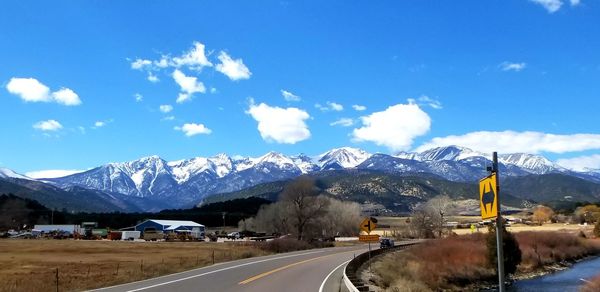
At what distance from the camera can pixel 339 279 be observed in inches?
1352

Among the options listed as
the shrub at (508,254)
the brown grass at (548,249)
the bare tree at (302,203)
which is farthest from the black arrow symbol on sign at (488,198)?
the bare tree at (302,203)

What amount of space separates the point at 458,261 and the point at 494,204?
57.0m

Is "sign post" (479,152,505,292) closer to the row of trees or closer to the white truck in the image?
the row of trees

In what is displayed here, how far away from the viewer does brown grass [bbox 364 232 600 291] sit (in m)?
48.8

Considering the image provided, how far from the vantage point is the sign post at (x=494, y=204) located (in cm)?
928

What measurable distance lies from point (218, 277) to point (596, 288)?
29.5 metres

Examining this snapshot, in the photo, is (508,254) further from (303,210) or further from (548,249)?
(303,210)

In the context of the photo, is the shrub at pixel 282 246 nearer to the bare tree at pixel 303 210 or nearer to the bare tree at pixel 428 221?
the bare tree at pixel 303 210

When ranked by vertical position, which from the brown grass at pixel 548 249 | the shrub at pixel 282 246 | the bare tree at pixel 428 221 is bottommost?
the brown grass at pixel 548 249

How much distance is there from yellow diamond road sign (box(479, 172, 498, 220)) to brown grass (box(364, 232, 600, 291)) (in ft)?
89.0

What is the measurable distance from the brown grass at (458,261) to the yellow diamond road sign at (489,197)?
89.0 ft

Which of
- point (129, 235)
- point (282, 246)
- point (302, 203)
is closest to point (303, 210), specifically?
point (302, 203)

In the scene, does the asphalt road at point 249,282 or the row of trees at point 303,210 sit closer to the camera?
the asphalt road at point 249,282

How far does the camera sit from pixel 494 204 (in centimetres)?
948
